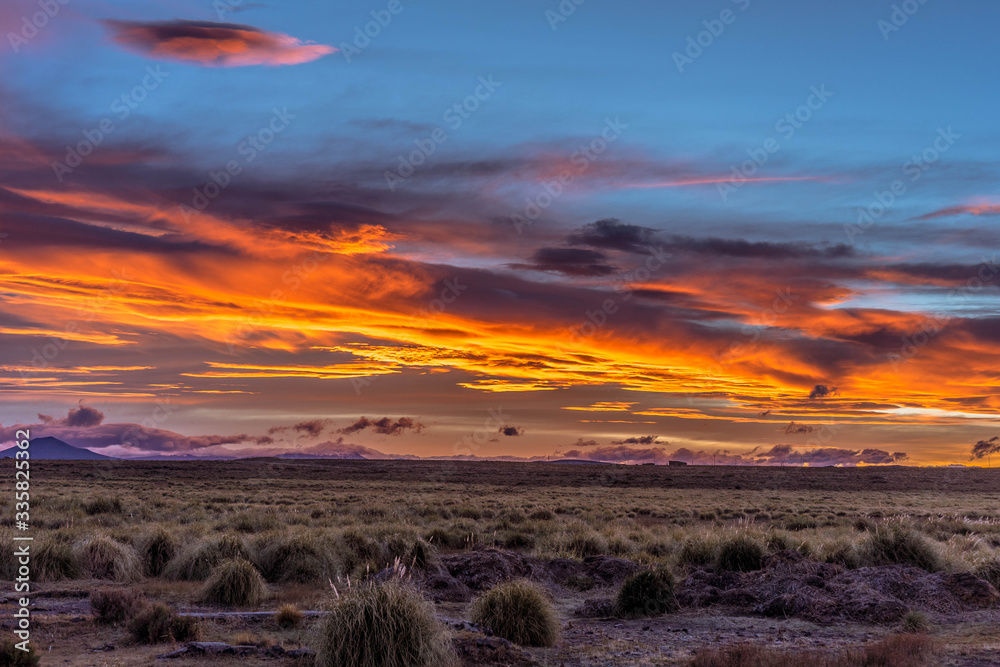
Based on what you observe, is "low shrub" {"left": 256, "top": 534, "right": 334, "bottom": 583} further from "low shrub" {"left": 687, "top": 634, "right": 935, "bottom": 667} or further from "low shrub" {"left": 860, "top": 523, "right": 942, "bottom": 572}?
"low shrub" {"left": 860, "top": 523, "right": 942, "bottom": 572}

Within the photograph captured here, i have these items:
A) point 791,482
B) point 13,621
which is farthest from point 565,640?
point 791,482

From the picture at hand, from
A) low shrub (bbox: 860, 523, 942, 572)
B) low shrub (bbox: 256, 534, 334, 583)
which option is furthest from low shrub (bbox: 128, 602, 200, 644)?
low shrub (bbox: 860, 523, 942, 572)

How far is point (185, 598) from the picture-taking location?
14.5m

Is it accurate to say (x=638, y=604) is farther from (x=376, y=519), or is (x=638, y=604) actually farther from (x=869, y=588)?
(x=376, y=519)

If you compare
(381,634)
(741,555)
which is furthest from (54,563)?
(741,555)

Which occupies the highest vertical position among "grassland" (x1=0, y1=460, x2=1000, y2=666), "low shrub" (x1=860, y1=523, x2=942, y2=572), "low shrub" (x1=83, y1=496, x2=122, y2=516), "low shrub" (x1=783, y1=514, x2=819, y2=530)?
"low shrub" (x1=860, y1=523, x2=942, y2=572)

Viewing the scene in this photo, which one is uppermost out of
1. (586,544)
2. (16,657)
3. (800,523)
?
(16,657)

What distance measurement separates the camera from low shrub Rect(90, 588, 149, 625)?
1208cm

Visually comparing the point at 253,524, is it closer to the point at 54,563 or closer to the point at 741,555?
the point at 54,563

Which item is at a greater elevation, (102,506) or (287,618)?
(287,618)

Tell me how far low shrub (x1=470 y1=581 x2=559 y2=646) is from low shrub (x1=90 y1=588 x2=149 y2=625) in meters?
5.55

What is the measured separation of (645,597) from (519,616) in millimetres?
3247

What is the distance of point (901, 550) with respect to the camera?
1827 cm

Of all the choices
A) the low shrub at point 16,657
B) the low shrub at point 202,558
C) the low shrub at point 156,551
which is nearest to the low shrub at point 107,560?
the low shrub at point 156,551
